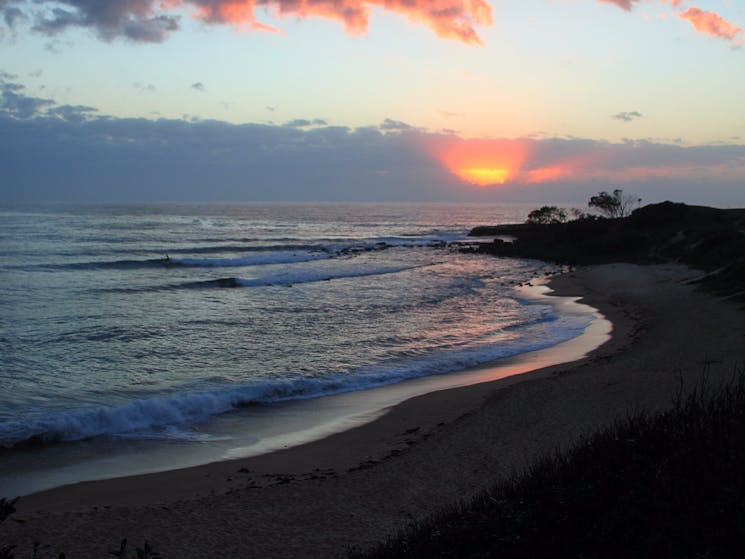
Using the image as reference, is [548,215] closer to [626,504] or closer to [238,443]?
[238,443]

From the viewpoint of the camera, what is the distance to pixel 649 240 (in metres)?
48.8

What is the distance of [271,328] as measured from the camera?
68.7 feet

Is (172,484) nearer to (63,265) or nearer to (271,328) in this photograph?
(271,328)

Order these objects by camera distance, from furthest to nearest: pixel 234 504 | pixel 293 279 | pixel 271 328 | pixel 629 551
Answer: pixel 293 279 < pixel 271 328 < pixel 234 504 < pixel 629 551

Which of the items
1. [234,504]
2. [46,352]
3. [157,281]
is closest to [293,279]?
[157,281]

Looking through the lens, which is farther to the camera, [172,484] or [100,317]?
[100,317]

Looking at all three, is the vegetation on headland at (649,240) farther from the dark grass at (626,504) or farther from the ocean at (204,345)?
the dark grass at (626,504)

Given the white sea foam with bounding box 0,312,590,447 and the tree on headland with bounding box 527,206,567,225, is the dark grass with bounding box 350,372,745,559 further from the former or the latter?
the tree on headland with bounding box 527,206,567,225

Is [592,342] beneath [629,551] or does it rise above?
beneath

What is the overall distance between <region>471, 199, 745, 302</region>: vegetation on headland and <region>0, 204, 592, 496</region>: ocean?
31.6ft

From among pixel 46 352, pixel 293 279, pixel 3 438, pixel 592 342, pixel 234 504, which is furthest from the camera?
pixel 293 279

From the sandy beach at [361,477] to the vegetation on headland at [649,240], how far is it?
2490 cm

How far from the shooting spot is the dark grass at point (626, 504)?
3.70 metres

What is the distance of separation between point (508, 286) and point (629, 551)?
30.2 metres
